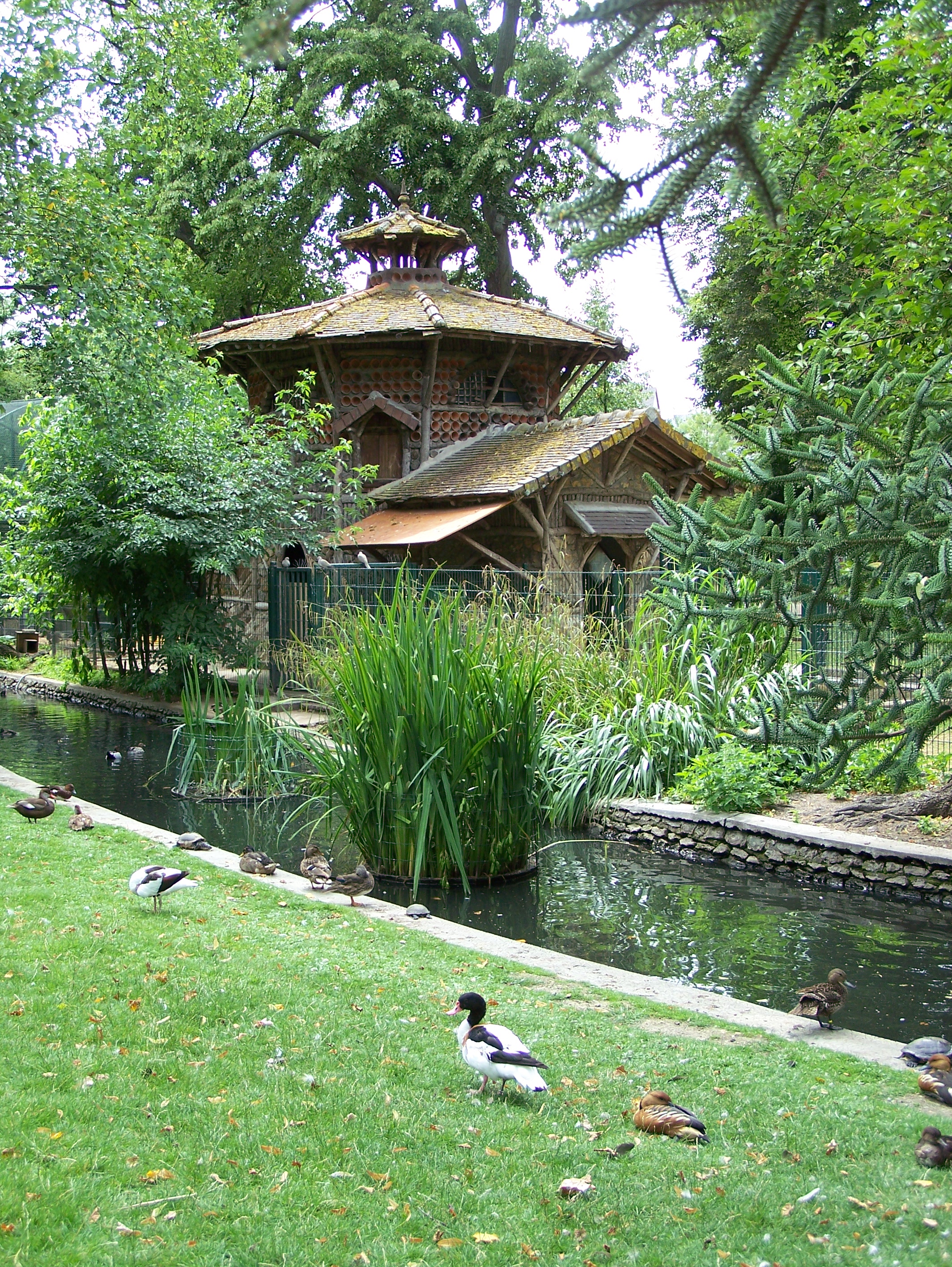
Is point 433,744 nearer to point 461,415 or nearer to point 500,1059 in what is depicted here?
point 500,1059

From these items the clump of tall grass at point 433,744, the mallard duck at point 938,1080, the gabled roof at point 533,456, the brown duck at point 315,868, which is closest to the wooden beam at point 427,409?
the gabled roof at point 533,456

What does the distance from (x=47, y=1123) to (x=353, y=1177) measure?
43.1 inches

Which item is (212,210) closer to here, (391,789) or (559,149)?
(559,149)

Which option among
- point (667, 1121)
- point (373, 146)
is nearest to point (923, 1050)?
point (667, 1121)

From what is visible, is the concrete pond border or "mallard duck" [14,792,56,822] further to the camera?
"mallard duck" [14,792,56,822]

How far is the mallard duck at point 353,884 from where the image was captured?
8203 millimetres

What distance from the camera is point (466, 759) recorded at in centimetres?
935

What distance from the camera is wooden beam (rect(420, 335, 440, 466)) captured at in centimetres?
2462

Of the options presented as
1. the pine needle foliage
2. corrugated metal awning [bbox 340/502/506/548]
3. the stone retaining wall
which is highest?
corrugated metal awning [bbox 340/502/506/548]

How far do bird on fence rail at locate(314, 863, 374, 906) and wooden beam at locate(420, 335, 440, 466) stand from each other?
17248mm

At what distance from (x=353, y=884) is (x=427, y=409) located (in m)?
17.9

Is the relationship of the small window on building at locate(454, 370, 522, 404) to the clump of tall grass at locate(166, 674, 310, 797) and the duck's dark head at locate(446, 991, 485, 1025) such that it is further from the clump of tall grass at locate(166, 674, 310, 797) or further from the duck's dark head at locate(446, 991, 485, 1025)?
the duck's dark head at locate(446, 991, 485, 1025)

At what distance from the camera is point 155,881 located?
6.97m

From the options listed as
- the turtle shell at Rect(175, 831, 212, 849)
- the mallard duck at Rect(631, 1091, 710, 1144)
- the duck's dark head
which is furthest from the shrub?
the mallard duck at Rect(631, 1091, 710, 1144)
